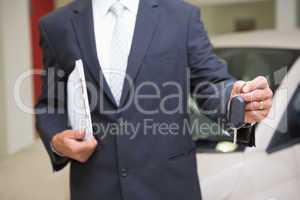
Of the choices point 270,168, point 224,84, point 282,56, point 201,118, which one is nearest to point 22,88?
point 201,118

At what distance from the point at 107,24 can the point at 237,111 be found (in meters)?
0.42

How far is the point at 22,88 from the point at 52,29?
1748 mm

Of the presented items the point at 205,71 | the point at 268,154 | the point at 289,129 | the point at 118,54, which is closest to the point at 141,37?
the point at 118,54

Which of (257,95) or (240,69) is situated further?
(240,69)

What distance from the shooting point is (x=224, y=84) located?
3.61 feet

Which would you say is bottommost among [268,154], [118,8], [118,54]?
[268,154]

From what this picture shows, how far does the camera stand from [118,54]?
112cm

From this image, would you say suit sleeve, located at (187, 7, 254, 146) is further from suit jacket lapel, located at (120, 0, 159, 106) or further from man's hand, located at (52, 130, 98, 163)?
man's hand, located at (52, 130, 98, 163)

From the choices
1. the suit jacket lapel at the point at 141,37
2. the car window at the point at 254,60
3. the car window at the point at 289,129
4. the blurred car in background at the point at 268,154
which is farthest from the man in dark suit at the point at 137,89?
the car window at the point at 254,60

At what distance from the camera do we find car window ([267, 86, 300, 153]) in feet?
5.23

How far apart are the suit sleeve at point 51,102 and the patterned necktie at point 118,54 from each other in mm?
147

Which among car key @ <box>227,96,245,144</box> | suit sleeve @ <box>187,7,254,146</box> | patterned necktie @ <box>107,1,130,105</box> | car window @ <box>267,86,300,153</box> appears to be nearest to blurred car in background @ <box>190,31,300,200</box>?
car window @ <box>267,86,300,153</box>

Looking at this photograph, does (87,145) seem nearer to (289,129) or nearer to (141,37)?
(141,37)

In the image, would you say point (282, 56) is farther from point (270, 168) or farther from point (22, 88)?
point (22, 88)
